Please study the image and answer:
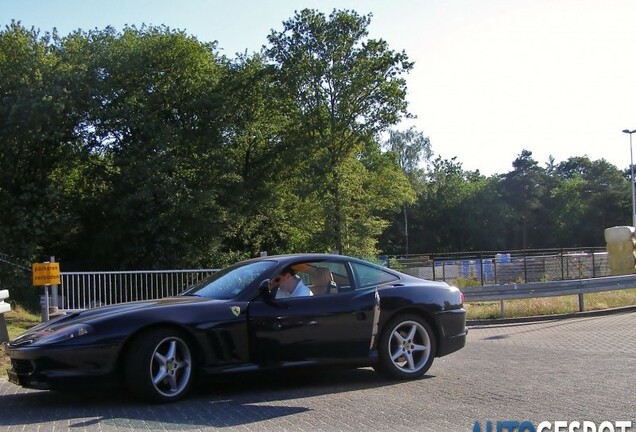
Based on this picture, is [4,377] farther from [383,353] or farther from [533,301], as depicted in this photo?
[533,301]

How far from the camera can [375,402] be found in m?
6.23

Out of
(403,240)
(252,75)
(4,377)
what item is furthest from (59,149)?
(403,240)

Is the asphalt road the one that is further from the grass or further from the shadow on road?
the grass

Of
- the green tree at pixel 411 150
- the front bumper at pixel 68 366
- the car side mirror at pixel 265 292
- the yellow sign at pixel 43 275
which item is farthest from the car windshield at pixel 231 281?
the green tree at pixel 411 150

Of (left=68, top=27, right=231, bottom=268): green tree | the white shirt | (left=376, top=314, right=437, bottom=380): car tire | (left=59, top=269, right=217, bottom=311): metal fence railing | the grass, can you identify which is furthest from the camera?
(left=68, top=27, right=231, bottom=268): green tree

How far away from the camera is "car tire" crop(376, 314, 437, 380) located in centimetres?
725

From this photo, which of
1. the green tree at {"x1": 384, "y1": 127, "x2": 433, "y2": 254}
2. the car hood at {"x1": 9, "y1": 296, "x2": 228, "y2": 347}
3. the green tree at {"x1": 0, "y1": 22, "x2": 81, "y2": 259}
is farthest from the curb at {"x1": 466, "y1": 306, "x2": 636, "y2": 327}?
the green tree at {"x1": 384, "y1": 127, "x2": 433, "y2": 254}

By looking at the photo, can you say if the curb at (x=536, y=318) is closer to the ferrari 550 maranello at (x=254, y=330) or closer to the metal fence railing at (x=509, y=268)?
the ferrari 550 maranello at (x=254, y=330)

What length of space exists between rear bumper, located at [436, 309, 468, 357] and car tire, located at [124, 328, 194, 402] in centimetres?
284

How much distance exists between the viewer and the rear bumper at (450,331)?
757 cm

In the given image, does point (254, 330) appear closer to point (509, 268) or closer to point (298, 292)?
point (298, 292)

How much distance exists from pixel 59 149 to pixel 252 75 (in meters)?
9.50

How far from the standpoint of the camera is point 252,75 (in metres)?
32.0

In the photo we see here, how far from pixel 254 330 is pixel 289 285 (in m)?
0.69
